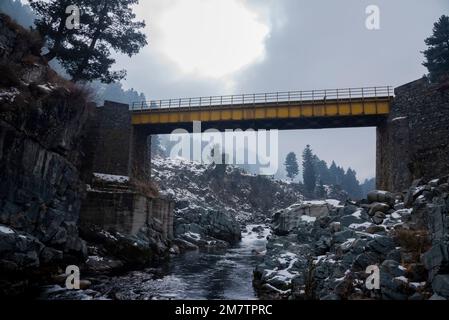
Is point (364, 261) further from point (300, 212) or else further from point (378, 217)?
point (300, 212)

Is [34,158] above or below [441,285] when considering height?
above

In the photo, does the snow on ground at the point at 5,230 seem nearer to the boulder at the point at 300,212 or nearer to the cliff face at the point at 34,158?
the cliff face at the point at 34,158

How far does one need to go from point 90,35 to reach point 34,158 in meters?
17.7

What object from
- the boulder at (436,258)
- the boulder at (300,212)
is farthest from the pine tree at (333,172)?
the boulder at (436,258)

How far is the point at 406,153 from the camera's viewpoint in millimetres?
28984

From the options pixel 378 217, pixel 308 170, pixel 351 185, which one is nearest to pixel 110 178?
pixel 378 217

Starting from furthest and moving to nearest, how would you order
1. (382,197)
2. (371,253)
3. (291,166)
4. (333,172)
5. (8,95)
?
(333,172) < (291,166) < (382,197) < (8,95) < (371,253)

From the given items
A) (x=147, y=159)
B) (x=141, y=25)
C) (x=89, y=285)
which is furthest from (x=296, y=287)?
(x=141, y=25)

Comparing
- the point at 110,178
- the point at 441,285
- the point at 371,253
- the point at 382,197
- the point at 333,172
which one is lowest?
the point at 441,285

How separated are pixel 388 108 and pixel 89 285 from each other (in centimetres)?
2874

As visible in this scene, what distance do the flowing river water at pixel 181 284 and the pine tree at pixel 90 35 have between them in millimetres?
20143

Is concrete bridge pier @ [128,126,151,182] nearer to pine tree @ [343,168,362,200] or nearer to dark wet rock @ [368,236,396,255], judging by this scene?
dark wet rock @ [368,236,396,255]

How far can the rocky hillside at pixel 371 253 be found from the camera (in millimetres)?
11883

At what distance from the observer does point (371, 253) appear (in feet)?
48.0
